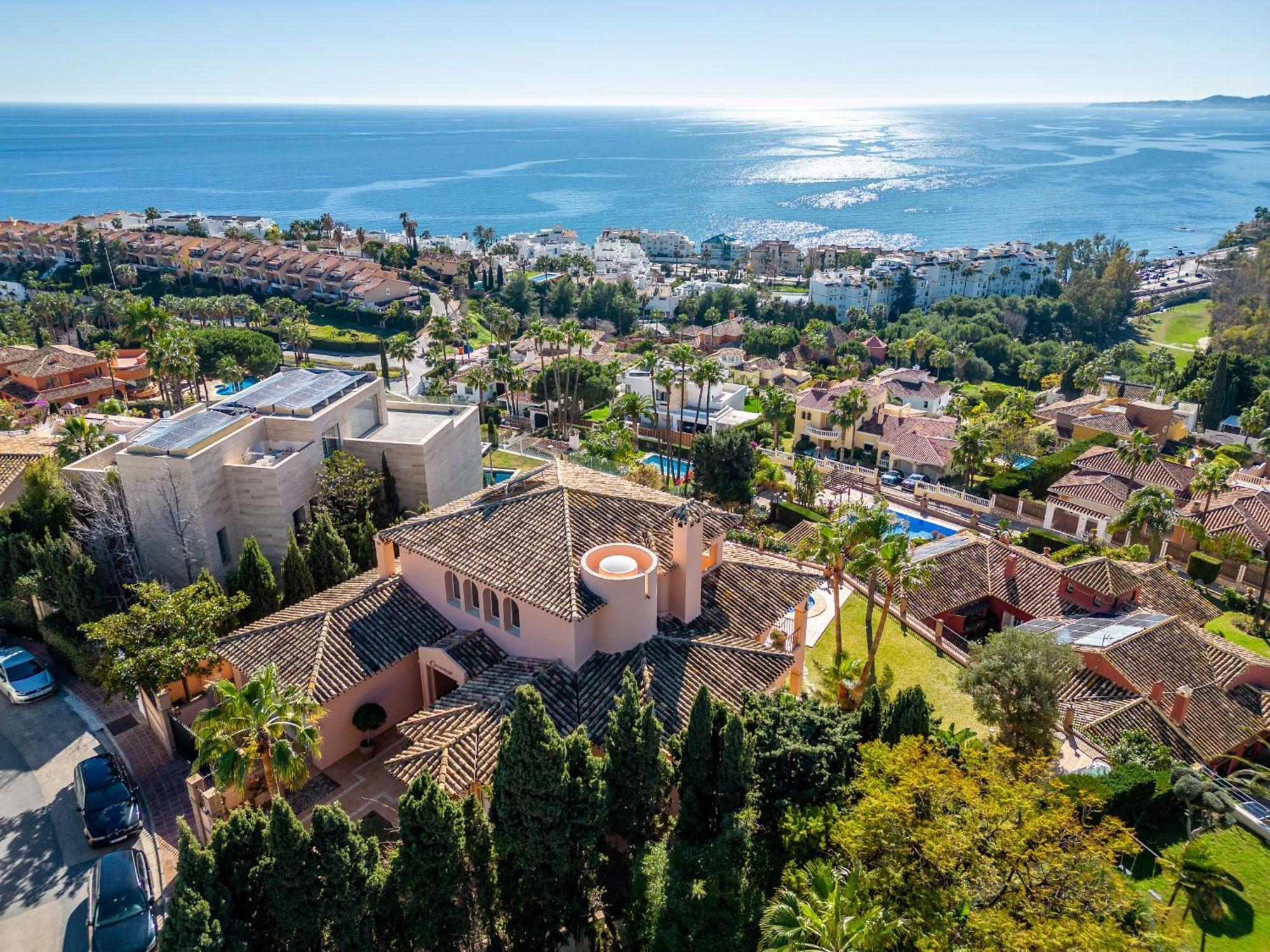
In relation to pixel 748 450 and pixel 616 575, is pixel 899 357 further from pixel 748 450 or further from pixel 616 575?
pixel 616 575

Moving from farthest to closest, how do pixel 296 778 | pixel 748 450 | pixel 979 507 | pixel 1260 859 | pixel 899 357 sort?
1. pixel 899 357
2. pixel 979 507
3. pixel 748 450
4. pixel 1260 859
5. pixel 296 778

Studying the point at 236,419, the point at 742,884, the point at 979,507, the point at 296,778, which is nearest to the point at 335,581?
the point at 236,419

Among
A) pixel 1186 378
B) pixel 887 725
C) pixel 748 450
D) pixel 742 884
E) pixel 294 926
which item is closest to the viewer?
pixel 294 926

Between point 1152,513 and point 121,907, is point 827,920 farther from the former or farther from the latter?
point 1152,513

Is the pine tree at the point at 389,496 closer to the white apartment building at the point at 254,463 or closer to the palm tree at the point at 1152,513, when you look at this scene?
the white apartment building at the point at 254,463

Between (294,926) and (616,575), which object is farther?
(616,575)

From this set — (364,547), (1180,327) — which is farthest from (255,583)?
(1180,327)
